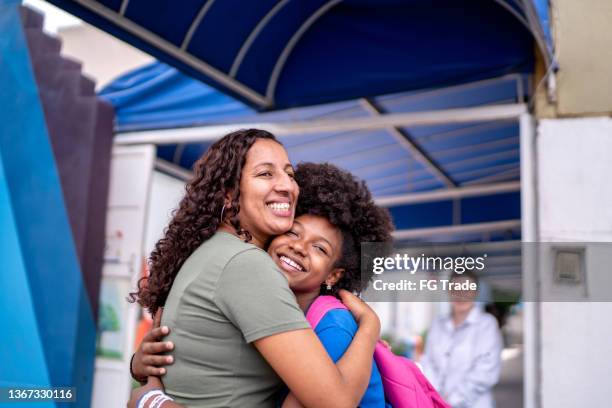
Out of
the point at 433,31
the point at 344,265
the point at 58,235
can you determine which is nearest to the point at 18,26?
the point at 58,235

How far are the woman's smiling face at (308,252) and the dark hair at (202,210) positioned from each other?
18 cm

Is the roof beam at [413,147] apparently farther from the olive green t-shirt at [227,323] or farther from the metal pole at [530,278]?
the olive green t-shirt at [227,323]

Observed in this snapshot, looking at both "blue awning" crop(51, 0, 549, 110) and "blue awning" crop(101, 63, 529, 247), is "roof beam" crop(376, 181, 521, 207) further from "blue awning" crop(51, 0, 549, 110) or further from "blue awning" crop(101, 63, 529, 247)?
"blue awning" crop(51, 0, 549, 110)

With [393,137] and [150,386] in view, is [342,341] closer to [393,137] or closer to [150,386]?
[150,386]

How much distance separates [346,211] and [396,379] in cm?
62

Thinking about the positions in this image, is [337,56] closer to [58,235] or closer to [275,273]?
[58,235]

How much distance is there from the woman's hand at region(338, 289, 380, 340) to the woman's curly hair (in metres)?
0.14

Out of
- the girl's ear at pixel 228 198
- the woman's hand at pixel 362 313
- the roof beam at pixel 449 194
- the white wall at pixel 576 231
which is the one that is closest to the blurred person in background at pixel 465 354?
the white wall at pixel 576 231

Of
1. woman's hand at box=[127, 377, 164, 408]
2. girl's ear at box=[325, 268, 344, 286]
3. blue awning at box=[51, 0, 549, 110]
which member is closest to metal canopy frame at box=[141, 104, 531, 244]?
blue awning at box=[51, 0, 549, 110]

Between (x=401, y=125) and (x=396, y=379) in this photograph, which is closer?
(x=396, y=379)

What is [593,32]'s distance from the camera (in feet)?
15.3

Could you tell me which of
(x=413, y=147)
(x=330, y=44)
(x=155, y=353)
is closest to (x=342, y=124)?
(x=330, y=44)

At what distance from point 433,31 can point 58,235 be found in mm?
3482

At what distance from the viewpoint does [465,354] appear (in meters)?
4.95
